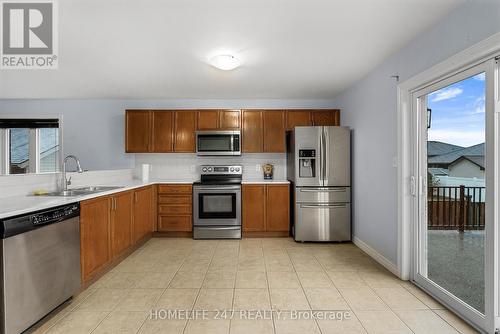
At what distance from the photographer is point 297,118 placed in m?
4.77

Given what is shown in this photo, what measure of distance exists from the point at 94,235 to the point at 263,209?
8.12 ft

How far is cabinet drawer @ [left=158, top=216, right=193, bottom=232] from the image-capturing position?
449 cm

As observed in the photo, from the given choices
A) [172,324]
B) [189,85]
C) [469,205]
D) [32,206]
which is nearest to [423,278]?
[469,205]

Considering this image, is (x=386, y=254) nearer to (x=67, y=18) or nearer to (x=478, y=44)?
(x=478, y=44)

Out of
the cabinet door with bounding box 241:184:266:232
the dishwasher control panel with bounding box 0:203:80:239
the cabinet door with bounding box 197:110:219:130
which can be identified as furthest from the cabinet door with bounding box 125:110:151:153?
the dishwasher control panel with bounding box 0:203:80:239

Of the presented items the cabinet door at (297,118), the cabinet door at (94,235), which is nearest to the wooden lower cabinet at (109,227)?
the cabinet door at (94,235)

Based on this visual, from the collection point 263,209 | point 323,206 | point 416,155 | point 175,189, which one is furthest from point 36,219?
point 323,206

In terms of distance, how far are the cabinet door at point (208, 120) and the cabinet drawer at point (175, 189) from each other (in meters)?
1.04

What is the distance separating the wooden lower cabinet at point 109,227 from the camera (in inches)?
103

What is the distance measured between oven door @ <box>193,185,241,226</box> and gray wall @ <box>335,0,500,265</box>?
6.01ft

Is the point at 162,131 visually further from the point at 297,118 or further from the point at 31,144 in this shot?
the point at 297,118

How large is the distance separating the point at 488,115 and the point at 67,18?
3.25 meters

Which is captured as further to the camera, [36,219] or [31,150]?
[31,150]

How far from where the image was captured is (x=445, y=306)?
228 centimetres
